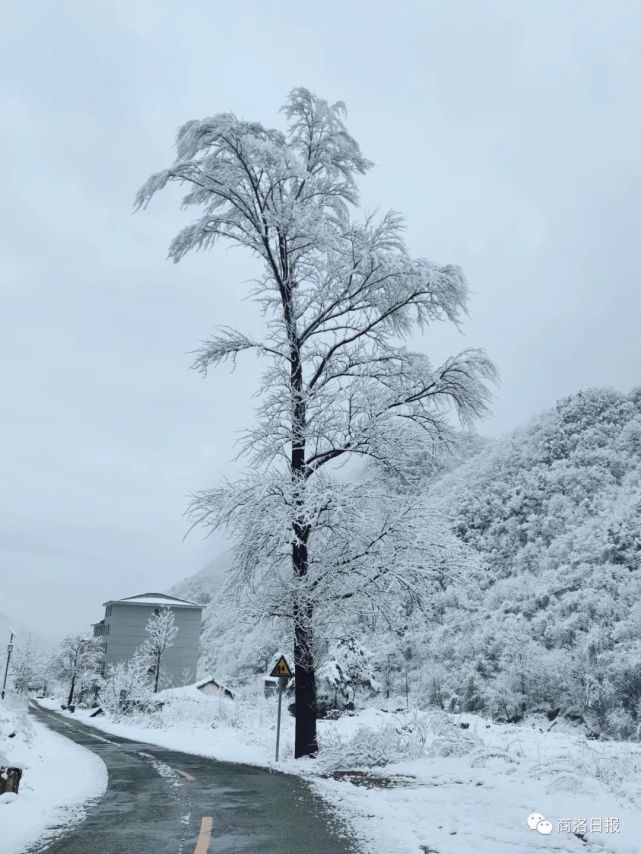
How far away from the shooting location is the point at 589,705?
30922mm

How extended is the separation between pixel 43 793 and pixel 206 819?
3258mm

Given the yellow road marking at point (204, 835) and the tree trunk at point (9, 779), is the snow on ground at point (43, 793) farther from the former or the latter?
the yellow road marking at point (204, 835)

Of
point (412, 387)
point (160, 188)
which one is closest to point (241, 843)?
point (412, 387)


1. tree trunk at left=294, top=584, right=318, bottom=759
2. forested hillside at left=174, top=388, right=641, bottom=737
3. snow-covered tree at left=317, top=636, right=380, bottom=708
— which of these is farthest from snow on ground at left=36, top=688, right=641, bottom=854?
snow-covered tree at left=317, top=636, right=380, bottom=708

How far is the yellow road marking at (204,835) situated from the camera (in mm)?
5344

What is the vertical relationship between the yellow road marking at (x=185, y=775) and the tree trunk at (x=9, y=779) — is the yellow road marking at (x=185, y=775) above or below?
below

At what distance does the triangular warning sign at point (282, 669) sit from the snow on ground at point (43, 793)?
3.68 metres

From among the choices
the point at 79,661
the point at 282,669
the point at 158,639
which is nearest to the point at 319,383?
the point at 282,669

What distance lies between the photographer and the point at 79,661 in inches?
2655

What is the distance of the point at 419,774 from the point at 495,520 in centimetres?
5325

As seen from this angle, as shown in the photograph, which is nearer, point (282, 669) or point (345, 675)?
point (282, 669)

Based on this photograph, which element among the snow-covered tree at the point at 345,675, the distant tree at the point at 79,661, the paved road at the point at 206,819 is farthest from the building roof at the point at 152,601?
the paved road at the point at 206,819

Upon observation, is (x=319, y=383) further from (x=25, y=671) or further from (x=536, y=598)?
(x=25, y=671)

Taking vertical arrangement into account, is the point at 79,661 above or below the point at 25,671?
above
